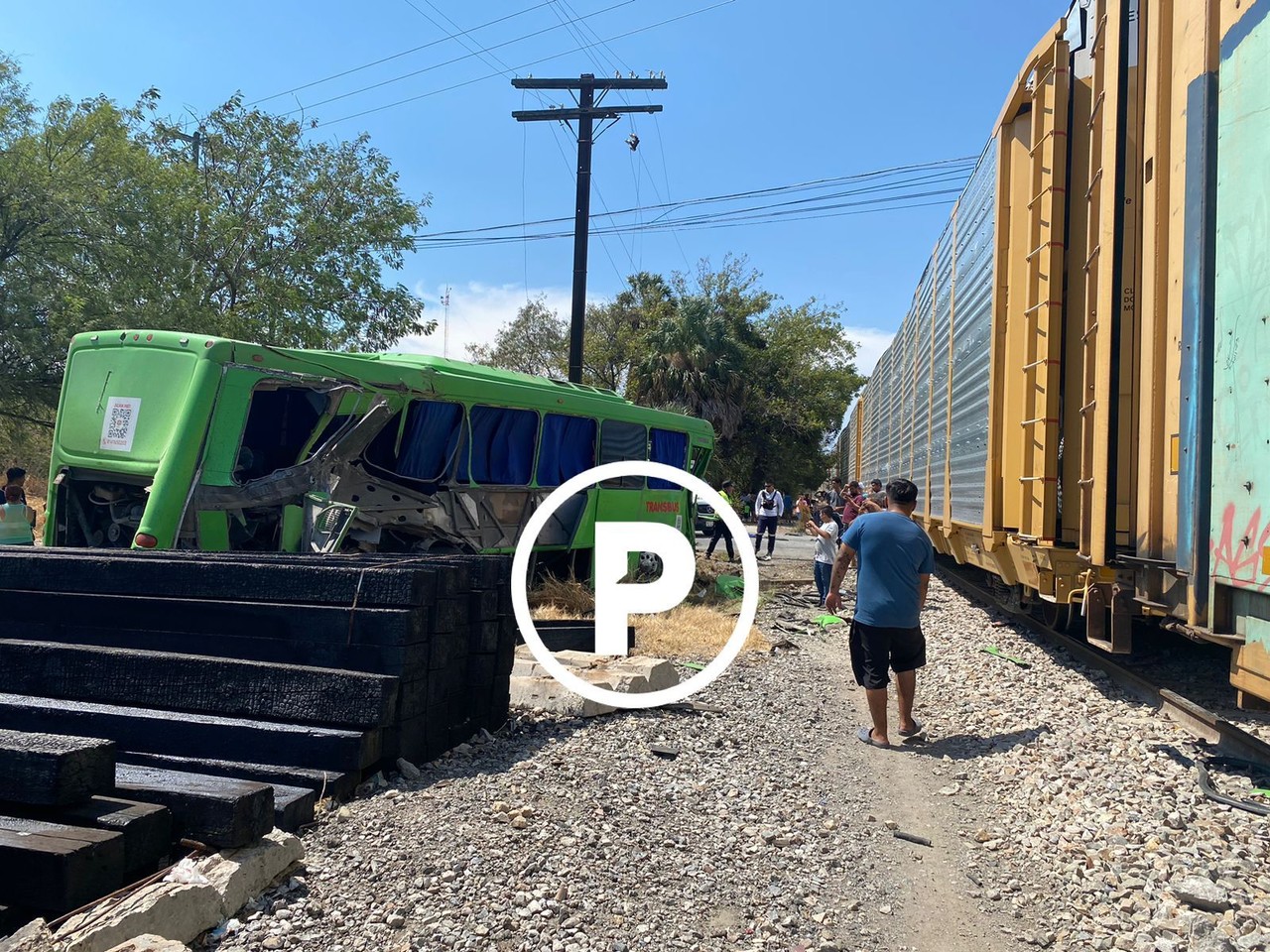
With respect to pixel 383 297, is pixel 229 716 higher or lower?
lower

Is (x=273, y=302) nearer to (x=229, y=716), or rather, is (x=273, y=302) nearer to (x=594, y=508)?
(x=594, y=508)

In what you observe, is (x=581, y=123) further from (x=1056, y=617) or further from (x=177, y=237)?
(x=1056, y=617)

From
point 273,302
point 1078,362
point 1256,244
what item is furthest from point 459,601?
point 273,302

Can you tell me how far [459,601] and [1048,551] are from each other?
4.27m

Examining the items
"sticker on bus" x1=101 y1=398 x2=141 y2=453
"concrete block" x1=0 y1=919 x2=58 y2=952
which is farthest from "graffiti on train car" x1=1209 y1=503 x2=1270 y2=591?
"sticker on bus" x1=101 y1=398 x2=141 y2=453

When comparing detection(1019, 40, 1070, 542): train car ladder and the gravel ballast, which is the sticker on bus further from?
detection(1019, 40, 1070, 542): train car ladder

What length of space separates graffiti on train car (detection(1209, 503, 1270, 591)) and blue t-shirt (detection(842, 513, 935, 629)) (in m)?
1.75

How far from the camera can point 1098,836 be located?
4.11m

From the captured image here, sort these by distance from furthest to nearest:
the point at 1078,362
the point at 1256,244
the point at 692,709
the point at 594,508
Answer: the point at 594,508, the point at 1078,362, the point at 692,709, the point at 1256,244

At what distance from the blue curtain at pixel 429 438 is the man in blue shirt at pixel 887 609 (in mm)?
4721

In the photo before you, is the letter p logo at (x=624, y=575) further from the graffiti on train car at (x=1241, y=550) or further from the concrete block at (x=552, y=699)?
the graffiti on train car at (x=1241, y=550)

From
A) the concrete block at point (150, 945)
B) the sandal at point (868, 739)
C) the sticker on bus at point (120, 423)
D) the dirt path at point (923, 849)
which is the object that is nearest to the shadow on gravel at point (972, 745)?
the dirt path at point (923, 849)

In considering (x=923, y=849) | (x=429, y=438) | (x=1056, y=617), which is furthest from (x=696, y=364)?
(x=923, y=849)

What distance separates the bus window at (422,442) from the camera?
8.74 meters
